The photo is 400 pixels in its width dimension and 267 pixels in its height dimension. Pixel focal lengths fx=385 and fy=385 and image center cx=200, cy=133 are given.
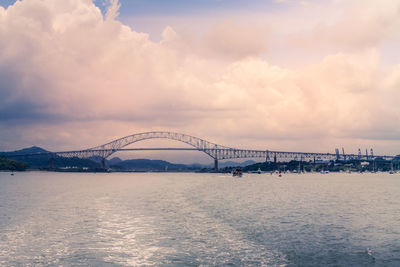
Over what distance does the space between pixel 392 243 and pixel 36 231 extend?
22.2 m

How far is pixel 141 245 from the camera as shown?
2133 centimetres

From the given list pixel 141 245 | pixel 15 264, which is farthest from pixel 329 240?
pixel 15 264

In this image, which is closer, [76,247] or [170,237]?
[76,247]

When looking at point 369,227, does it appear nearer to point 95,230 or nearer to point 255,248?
point 255,248

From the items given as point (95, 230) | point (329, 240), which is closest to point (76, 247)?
point (95, 230)

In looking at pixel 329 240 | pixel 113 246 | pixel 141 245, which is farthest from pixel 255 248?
pixel 113 246

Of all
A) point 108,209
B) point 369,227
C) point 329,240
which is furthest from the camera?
point 108,209

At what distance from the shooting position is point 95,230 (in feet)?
85.4

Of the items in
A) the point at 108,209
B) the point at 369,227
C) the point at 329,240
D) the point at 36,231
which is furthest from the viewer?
the point at 108,209

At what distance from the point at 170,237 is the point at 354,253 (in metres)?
10.5

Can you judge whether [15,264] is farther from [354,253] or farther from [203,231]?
[354,253]

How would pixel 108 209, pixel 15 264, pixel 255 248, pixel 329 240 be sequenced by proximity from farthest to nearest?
pixel 108 209 → pixel 329 240 → pixel 255 248 → pixel 15 264

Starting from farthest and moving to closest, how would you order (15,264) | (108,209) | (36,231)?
(108,209)
(36,231)
(15,264)

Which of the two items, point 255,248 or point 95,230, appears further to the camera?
point 95,230
